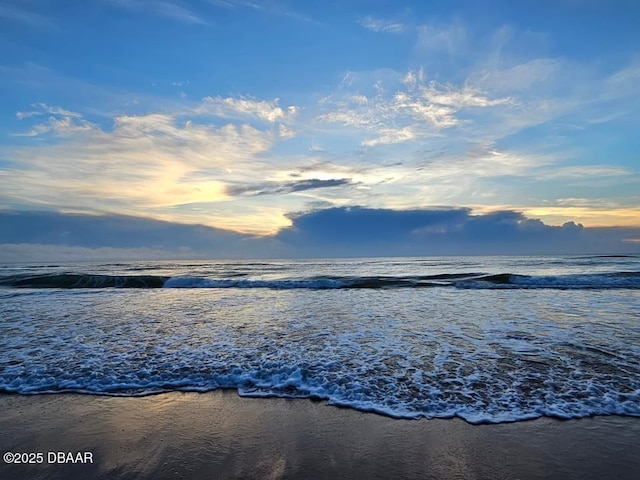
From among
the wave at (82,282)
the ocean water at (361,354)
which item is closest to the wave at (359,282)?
the wave at (82,282)

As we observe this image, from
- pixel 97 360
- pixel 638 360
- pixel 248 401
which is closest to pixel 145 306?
pixel 97 360

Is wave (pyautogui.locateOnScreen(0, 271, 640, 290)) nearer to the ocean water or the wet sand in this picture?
the ocean water

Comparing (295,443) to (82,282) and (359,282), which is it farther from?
(82,282)

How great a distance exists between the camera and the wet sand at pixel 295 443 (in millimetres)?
3457

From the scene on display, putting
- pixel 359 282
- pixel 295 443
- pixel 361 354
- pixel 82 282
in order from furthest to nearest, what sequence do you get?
pixel 82 282 → pixel 359 282 → pixel 361 354 → pixel 295 443

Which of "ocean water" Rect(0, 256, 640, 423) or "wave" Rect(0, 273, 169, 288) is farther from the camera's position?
"wave" Rect(0, 273, 169, 288)

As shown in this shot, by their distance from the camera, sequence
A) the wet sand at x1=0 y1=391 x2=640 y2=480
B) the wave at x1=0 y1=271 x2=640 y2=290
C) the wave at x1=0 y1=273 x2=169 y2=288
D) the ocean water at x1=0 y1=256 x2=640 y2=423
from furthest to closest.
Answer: the wave at x1=0 y1=273 x2=169 y2=288 < the wave at x1=0 y1=271 x2=640 y2=290 < the ocean water at x1=0 y1=256 x2=640 y2=423 < the wet sand at x1=0 y1=391 x2=640 y2=480

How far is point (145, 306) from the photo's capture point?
15.1 metres

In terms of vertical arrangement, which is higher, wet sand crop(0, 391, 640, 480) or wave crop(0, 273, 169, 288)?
wave crop(0, 273, 169, 288)

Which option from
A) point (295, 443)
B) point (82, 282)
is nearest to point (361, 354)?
point (295, 443)

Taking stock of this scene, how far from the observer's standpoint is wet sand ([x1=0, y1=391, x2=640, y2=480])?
3.46 metres

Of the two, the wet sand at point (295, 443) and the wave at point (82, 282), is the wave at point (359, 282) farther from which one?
the wet sand at point (295, 443)

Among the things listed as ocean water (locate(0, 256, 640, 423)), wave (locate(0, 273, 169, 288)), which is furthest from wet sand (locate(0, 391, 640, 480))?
wave (locate(0, 273, 169, 288))

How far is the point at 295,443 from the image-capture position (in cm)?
399
